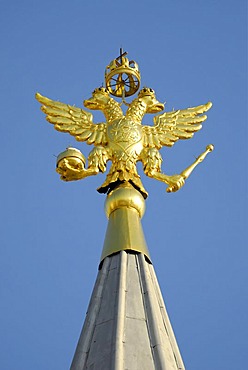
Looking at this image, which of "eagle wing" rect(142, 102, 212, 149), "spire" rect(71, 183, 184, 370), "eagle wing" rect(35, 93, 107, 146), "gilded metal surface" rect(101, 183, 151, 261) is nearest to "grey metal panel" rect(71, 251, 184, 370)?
"spire" rect(71, 183, 184, 370)

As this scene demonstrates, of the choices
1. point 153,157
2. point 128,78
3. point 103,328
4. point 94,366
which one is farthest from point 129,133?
point 94,366

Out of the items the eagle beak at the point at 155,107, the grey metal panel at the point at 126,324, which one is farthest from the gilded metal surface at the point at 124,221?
the eagle beak at the point at 155,107

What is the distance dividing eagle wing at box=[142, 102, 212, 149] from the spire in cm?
175

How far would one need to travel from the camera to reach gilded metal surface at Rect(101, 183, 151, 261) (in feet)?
30.3

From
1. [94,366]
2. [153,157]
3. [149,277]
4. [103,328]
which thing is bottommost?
[94,366]

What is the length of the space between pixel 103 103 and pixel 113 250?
3.90m

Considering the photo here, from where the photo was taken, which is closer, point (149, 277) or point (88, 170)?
point (149, 277)

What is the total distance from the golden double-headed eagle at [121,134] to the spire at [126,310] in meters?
0.69

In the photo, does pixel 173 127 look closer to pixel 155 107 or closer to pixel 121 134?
pixel 155 107

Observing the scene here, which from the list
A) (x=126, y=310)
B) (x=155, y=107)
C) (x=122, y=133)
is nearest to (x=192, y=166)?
(x=122, y=133)

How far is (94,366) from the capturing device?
6.75m

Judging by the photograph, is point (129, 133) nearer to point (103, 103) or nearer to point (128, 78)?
point (103, 103)

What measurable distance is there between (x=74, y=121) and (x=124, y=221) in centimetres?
283

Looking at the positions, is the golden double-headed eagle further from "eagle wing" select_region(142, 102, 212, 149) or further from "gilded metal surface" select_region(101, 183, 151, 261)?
"gilded metal surface" select_region(101, 183, 151, 261)
